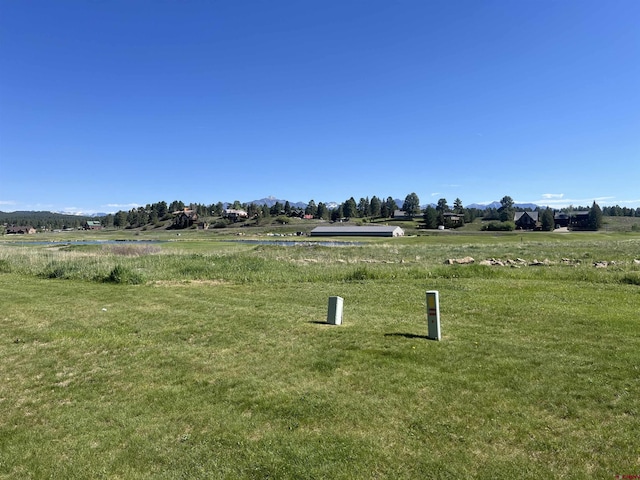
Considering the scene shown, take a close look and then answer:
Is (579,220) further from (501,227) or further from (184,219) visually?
(184,219)

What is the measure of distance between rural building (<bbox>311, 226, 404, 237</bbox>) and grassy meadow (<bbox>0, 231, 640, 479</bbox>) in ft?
340

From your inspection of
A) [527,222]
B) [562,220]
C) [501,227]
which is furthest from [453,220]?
[562,220]

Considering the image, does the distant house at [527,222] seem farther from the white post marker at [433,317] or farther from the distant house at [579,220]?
the white post marker at [433,317]

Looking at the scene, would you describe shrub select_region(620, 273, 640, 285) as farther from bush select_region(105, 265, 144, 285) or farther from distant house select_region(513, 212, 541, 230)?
distant house select_region(513, 212, 541, 230)

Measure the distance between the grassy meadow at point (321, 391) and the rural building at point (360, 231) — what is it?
104 m

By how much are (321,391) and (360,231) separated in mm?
116363

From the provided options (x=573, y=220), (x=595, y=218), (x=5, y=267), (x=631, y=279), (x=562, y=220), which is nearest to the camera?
(x=631, y=279)

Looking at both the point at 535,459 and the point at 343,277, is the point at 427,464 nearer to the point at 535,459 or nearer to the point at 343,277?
the point at 535,459

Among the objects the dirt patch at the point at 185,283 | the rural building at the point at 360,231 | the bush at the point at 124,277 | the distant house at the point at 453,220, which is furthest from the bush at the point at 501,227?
the bush at the point at 124,277

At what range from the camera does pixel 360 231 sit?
401ft

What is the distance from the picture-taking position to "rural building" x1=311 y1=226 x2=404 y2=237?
11700 cm

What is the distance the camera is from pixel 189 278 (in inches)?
931

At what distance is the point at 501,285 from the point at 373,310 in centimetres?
753

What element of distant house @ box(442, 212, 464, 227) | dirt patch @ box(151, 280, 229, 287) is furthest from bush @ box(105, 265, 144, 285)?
distant house @ box(442, 212, 464, 227)
